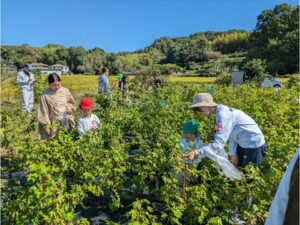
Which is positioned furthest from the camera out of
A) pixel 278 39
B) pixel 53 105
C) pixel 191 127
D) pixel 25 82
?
pixel 278 39

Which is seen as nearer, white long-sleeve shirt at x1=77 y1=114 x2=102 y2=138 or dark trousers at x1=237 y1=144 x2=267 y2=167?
dark trousers at x1=237 y1=144 x2=267 y2=167

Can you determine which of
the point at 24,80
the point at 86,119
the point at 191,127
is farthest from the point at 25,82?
the point at 191,127

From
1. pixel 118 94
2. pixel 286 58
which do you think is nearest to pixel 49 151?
pixel 118 94

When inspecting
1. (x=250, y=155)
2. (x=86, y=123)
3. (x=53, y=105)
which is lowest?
(x=250, y=155)

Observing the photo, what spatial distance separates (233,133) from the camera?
10.7 feet

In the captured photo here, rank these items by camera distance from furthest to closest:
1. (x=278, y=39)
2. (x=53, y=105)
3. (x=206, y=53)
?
1. (x=206, y=53)
2. (x=278, y=39)
3. (x=53, y=105)

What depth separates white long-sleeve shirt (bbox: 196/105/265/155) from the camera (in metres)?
3.01

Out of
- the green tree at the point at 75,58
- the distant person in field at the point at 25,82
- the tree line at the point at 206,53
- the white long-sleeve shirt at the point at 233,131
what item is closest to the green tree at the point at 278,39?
the tree line at the point at 206,53

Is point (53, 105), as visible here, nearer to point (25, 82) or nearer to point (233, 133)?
point (233, 133)

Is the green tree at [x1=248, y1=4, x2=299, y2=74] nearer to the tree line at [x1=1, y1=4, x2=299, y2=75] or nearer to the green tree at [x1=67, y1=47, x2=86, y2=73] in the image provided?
the tree line at [x1=1, y1=4, x2=299, y2=75]

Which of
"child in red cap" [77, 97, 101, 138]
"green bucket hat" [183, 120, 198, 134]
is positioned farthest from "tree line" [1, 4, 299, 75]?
"green bucket hat" [183, 120, 198, 134]

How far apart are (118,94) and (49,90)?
340 centimetres

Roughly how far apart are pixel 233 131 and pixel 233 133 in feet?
0.07

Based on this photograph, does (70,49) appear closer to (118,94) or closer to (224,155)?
(118,94)
